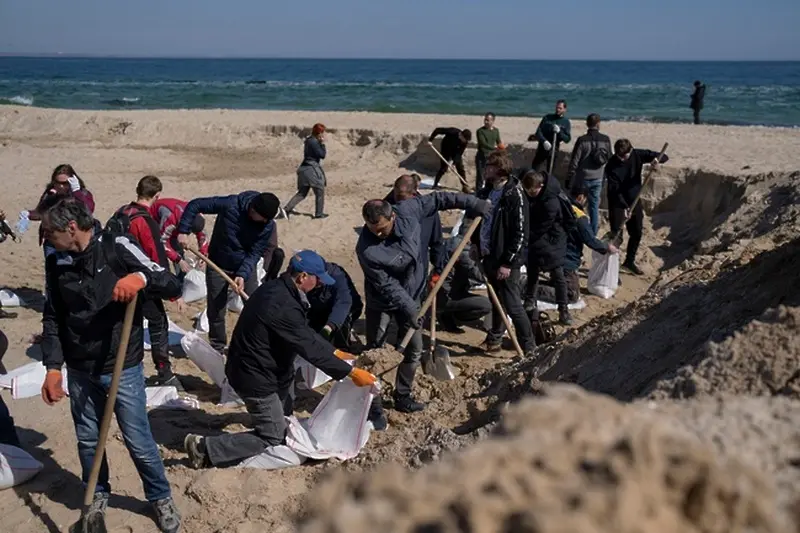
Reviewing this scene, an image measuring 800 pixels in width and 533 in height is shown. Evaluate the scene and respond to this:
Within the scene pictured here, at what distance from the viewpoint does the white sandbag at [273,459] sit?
4.69 metres

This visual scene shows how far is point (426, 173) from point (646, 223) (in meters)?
5.52

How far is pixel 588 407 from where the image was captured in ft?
6.09

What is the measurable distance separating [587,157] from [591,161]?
0.08m

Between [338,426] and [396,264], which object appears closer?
[338,426]

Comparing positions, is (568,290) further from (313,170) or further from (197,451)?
(313,170)

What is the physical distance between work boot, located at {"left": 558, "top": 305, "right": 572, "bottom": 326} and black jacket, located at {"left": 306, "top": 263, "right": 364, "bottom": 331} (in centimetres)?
251

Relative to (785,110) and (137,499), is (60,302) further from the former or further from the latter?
(785,110)

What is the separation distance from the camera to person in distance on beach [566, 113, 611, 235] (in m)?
9.72

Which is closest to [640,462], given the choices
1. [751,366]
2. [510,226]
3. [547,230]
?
[751,366]

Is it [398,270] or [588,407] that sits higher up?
[588,407]

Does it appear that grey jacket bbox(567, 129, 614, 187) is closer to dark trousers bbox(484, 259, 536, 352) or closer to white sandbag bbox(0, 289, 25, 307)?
dark trousers bbox(484, 259, 536, 352)

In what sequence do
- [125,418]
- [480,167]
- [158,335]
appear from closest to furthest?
[125,418]
[158,335]
[480,167]

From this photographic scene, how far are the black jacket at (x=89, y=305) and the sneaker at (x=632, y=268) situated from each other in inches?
274

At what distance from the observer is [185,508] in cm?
439
